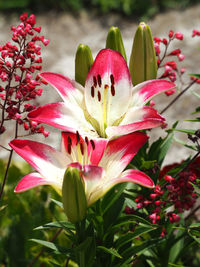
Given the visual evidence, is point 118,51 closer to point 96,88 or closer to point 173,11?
point 96,88

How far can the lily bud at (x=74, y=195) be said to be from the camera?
63 cm

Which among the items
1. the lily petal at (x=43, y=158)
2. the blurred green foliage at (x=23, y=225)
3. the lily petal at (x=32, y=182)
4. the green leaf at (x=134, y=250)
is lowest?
the blurred green foliage at (x=23, y=225)

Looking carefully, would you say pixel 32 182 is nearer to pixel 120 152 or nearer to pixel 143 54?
pixel 120 152

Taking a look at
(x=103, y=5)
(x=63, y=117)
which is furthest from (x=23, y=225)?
(x=103, y=5)

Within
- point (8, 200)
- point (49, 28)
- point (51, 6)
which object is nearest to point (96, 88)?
point (8, 200)

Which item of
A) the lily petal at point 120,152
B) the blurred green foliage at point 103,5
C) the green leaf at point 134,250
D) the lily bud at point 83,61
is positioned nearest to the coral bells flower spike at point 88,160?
the lily petal at point 120,152

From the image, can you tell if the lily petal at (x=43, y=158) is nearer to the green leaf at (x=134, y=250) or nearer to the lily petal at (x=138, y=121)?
the lily petal at (x=138, y=121)

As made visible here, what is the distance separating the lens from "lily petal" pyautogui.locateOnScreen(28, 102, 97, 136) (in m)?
0.72

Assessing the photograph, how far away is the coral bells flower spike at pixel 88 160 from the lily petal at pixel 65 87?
7 cm

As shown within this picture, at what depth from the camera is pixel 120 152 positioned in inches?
27.9

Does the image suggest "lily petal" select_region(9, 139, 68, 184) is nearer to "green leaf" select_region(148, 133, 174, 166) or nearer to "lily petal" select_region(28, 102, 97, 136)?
"lily petal" select_region(28, 102, 97, 136)

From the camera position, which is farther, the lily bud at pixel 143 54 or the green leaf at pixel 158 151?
the green leaf at pixel 158 151

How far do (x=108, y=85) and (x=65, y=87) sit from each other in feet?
0.24

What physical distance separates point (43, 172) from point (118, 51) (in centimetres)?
26
